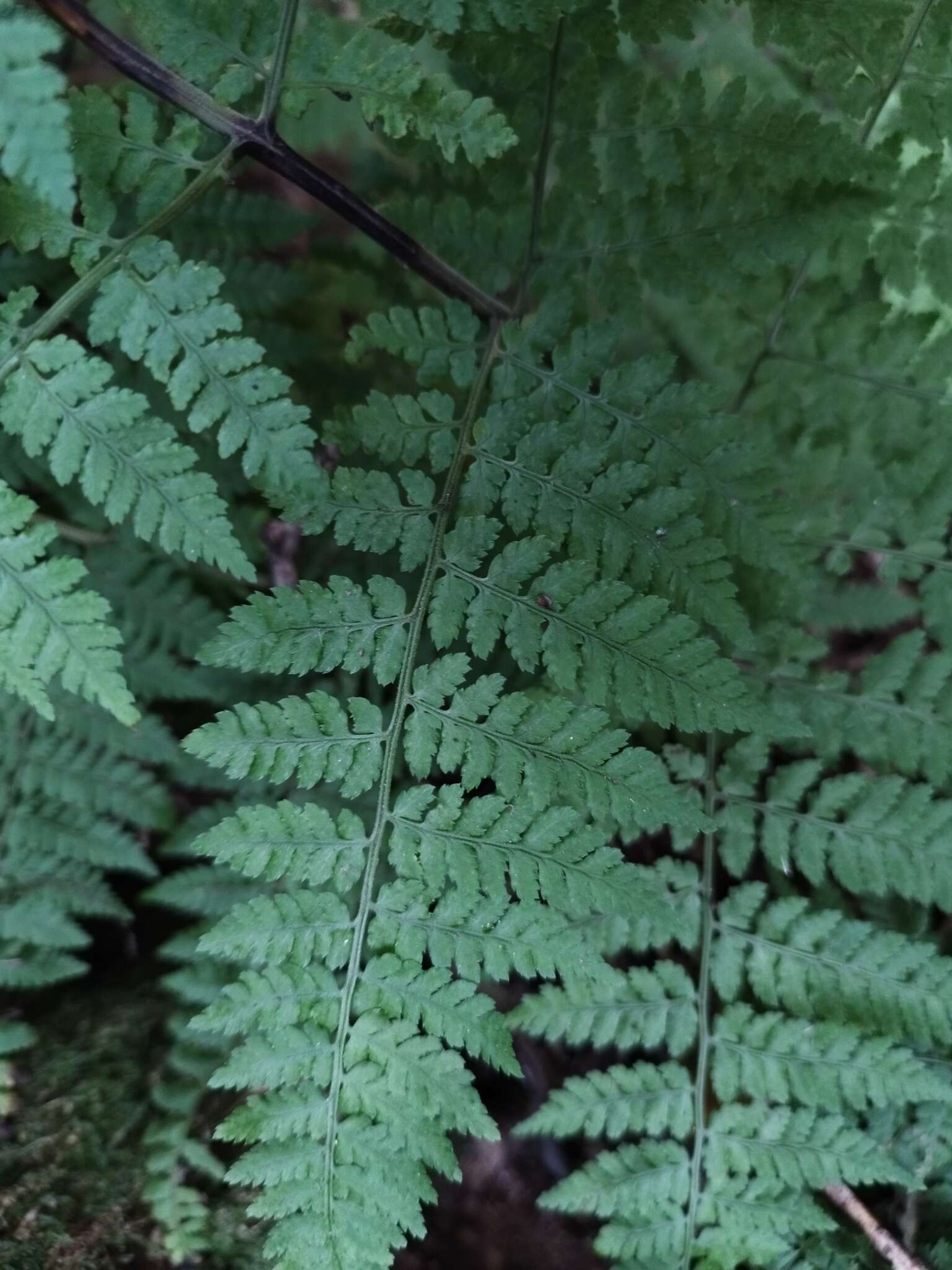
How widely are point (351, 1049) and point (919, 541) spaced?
1.88 meters

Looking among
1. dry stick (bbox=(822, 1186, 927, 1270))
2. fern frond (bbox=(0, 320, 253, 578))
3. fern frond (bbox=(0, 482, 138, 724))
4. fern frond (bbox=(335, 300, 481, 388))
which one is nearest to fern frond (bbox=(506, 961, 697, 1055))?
dry stick (bbox=(822, 1186, 927, 1270))

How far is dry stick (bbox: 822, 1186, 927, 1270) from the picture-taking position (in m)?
2.17

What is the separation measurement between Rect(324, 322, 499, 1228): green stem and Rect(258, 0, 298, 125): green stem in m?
0.73

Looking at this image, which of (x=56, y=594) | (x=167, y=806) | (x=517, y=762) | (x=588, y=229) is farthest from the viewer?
(x=167, y=806)

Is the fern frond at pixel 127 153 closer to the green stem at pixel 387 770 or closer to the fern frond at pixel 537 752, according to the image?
the green stem at pixel 387 770

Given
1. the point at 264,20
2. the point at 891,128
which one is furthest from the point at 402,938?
the point at 891,128

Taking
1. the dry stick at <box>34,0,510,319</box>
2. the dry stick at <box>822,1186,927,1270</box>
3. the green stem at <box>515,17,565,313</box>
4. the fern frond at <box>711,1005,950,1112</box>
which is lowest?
the dry stick at <box>822,1186,927,1270</box>

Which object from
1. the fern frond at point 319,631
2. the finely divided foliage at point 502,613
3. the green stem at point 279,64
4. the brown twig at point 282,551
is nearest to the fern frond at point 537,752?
the finely divided foliage at point 502,613

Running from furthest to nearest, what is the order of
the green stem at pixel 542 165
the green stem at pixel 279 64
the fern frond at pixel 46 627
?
the green stem at pixel 542 165, the green stem at pixel 279 64, the fern frond at pixel 46 627

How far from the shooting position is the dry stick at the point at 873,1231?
217 centimetres

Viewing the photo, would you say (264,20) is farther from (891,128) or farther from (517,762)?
(517,762)

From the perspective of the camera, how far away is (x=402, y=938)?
1896 millimetres

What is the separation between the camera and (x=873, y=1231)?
2244mm

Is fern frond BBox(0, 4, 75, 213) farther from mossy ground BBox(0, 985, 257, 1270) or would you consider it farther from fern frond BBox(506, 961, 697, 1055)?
mossy ground BBox(0, 985, 257, 1270)
